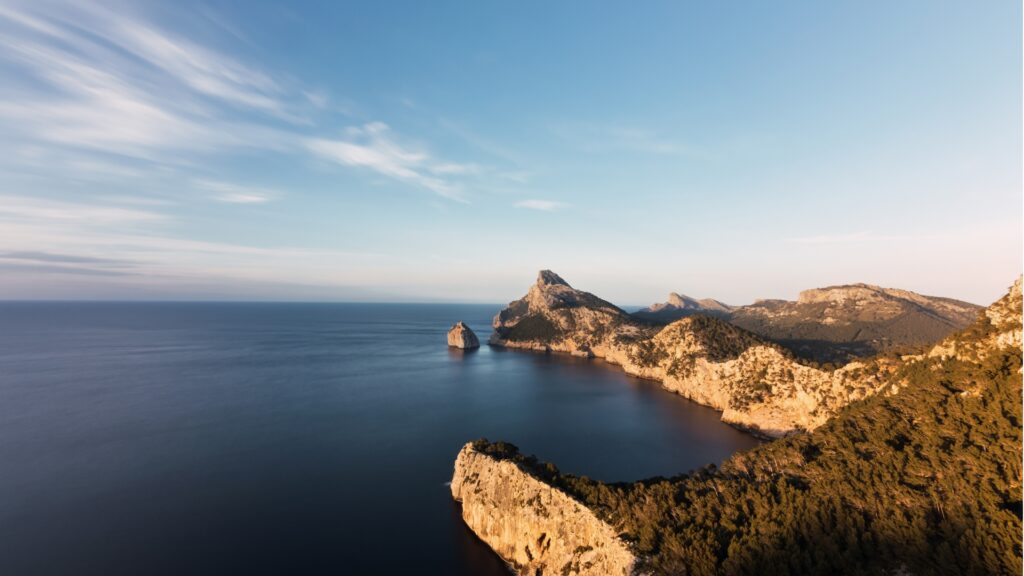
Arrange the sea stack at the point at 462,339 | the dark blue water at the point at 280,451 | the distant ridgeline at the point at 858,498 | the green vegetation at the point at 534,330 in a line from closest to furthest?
the distant ridgeline at the point at 858,498 → the dark blue water at the point at 280,451 → the sea stack at the point at 462,339 → the green vegetation at the point at 534,330

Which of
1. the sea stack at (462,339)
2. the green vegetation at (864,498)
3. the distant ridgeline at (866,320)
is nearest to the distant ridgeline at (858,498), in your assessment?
the green vegetation at (864,498)

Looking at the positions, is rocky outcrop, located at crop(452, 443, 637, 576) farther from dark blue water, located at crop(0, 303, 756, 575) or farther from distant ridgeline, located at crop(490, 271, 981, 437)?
distant ridgeline, located at crop(490, 271, 981, 437)

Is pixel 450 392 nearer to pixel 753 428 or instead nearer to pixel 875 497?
pixel 753 428

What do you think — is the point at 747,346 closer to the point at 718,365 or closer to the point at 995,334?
the point at 718,365

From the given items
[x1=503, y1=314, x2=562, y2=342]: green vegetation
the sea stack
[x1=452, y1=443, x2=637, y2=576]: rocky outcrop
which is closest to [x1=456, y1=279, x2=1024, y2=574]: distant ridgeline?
[x1=452, y1=443, x2=637, y2=576]: rocky outcrop

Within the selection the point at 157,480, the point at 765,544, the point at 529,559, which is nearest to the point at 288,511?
the point at 157,480

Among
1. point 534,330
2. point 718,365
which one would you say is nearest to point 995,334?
point 718,365

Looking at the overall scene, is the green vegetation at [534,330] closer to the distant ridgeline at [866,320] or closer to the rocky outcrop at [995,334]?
the distant ridgeline at [866,320]
